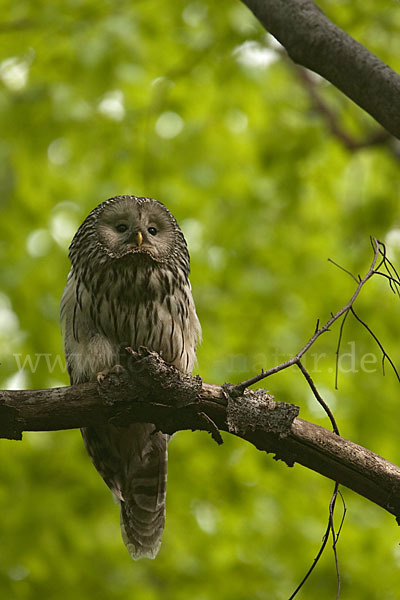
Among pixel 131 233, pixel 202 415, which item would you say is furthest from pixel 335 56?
pixel 202 415

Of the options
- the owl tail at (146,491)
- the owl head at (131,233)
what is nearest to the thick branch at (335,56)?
the owl head at (131,233)

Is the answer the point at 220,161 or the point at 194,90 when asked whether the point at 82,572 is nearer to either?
the point at 220,161

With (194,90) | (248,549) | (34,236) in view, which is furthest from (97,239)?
(194,90)

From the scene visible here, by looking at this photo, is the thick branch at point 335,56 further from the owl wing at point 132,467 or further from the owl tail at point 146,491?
the owl tail at point 146,491

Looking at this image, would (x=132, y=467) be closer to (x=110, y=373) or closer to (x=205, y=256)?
(x=110, y=373)

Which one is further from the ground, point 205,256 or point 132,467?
point 205,256

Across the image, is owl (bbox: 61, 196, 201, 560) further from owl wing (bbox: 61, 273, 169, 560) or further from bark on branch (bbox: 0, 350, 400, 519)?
bark on branch (bbox: 0, 350, 400, 519)

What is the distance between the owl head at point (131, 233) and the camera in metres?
3.57

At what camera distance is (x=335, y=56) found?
2777 millimetres

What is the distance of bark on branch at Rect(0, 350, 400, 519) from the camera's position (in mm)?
2568

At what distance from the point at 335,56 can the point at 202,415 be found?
1.48m

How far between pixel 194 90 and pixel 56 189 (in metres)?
1.58

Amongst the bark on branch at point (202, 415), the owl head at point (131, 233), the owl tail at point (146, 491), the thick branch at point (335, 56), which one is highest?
the thick branch at point (335, 56)

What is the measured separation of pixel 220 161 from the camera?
21.9 feet
